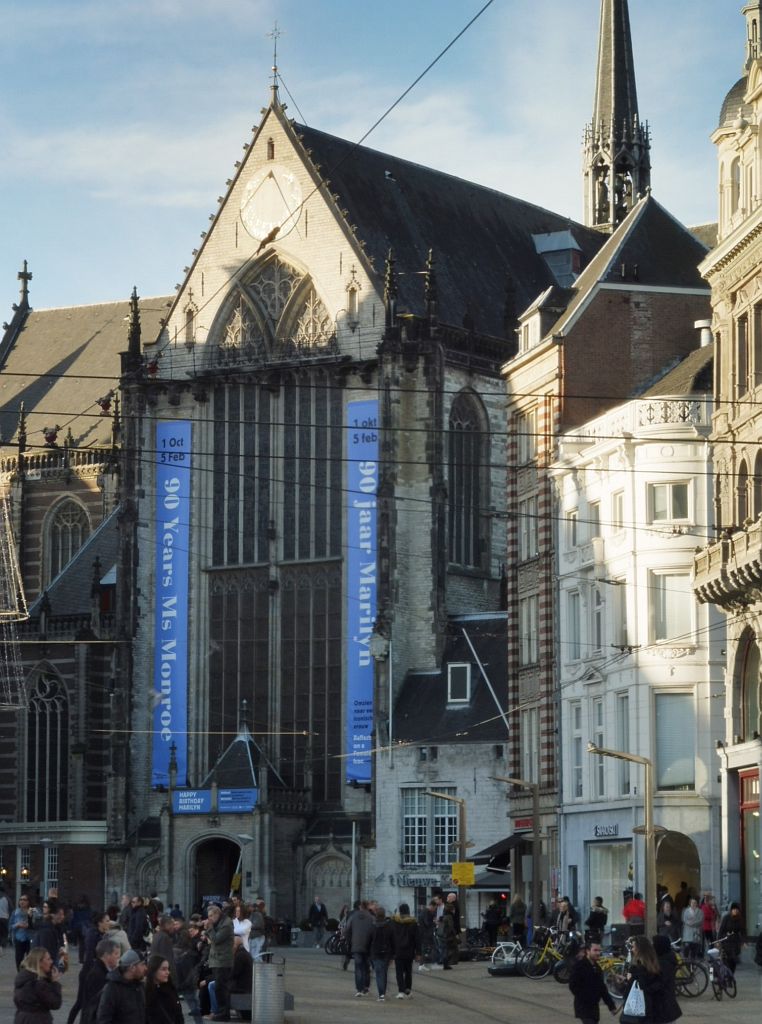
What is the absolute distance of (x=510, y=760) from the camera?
63312mm

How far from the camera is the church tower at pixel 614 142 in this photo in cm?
9419

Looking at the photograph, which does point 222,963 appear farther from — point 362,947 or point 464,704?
point 464,704

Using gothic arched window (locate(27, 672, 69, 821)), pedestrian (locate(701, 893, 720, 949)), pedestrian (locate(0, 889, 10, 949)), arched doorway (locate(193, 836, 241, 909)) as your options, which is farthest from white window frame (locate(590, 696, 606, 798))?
gothic arched window (locate(27, 672, 69, 821))

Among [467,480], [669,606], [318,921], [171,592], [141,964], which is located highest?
[467,480]

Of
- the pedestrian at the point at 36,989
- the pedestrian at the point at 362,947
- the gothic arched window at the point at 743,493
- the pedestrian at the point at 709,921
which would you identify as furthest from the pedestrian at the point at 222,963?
the gothic arched window at the point at 743,493

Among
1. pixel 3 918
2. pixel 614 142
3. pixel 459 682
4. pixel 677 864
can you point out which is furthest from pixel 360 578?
pixel 614 142

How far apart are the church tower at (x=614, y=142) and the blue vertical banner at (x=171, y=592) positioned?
22951 mm

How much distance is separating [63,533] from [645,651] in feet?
153

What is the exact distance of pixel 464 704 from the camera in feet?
233

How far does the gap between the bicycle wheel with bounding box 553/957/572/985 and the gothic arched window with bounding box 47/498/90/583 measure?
56.3 m

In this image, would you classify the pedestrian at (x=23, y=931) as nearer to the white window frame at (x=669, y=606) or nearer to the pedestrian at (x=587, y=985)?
the pedestrian at (x=587, y=985)

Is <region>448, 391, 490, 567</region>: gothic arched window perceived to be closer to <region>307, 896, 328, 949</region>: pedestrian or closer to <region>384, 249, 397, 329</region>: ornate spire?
<region>384, 249, 397, 329</region>: ornate spire

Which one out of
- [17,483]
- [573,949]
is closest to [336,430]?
[17,483]

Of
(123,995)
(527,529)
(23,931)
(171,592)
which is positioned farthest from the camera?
(171,592)
